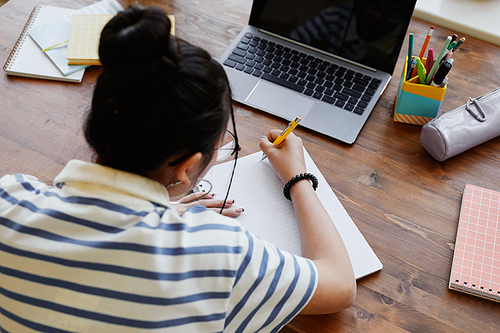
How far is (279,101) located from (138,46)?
0.61m

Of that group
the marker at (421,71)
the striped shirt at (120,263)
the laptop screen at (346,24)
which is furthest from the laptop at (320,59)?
the striped shirt at (120,263)

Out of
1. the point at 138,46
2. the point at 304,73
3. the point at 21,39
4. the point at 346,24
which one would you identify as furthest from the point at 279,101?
the point at 21,39

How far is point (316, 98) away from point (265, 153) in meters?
0.22

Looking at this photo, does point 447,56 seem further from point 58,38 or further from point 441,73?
point 58,38

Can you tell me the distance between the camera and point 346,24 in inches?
41.8

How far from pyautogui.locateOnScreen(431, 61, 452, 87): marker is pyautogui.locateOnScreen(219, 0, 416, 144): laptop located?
0.47ft

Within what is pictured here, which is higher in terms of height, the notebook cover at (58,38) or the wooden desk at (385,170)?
the notebook cover at (58,38)

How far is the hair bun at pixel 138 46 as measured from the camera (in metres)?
0.50

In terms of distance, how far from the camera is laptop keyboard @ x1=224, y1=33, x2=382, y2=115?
1062 millimetres

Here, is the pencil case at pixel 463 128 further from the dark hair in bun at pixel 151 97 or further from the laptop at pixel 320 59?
the dark hair in bun at pixel 151 97

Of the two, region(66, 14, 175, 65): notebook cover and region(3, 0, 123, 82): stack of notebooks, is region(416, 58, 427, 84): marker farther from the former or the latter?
region(3, 0, 123, 82): stack of notebooks

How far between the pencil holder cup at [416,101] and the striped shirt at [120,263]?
0.56 meters

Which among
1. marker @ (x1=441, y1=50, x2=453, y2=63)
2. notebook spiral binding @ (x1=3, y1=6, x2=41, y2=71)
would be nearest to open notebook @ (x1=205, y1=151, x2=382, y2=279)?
marker @ (x1=441, y1=50, x2=453, y2=63)

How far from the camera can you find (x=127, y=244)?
549 mm
